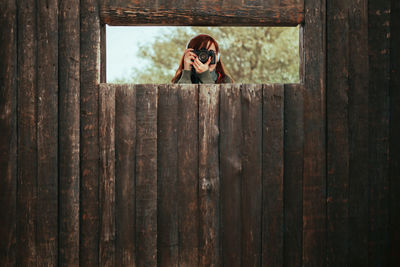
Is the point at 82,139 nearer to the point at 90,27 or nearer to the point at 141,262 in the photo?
the point at 90,27

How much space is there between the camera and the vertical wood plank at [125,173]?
5.98ft

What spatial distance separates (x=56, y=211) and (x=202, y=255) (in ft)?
2.66

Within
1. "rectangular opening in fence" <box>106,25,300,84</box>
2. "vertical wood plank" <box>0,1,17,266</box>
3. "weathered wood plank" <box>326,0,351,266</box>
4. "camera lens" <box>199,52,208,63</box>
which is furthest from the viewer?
"rectangular opening in fence" <box>106,25,300,84</box>

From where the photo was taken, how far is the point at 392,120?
1.91 meters

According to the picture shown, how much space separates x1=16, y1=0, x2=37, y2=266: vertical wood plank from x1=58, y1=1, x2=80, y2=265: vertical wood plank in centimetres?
14

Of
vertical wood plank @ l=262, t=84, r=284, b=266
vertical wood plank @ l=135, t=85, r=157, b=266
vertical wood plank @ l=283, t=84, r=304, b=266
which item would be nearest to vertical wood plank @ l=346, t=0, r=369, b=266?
vertical wood plank @ l=283, t=84, r=304, b=266

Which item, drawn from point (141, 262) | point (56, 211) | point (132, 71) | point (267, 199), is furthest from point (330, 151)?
point (132, 71)

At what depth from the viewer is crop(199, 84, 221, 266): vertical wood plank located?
185 centimetres

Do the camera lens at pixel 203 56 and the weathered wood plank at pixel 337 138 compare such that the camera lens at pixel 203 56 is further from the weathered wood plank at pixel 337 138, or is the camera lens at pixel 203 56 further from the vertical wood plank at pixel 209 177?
the weathered wood plank at pixel 337 138

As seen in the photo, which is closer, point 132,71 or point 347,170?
point 347,170

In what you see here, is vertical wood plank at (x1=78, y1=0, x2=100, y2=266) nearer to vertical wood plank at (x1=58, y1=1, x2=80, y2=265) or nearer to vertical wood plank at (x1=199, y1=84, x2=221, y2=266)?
vertical wood plank at (x1=58, y1=1, x2=80, y2=265)

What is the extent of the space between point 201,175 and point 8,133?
3.39 ft

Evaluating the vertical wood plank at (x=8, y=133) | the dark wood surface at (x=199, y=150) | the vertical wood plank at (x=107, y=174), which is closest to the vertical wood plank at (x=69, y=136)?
the dark wood surface at (x=199, y=150)

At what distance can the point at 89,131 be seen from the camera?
1.82 m
